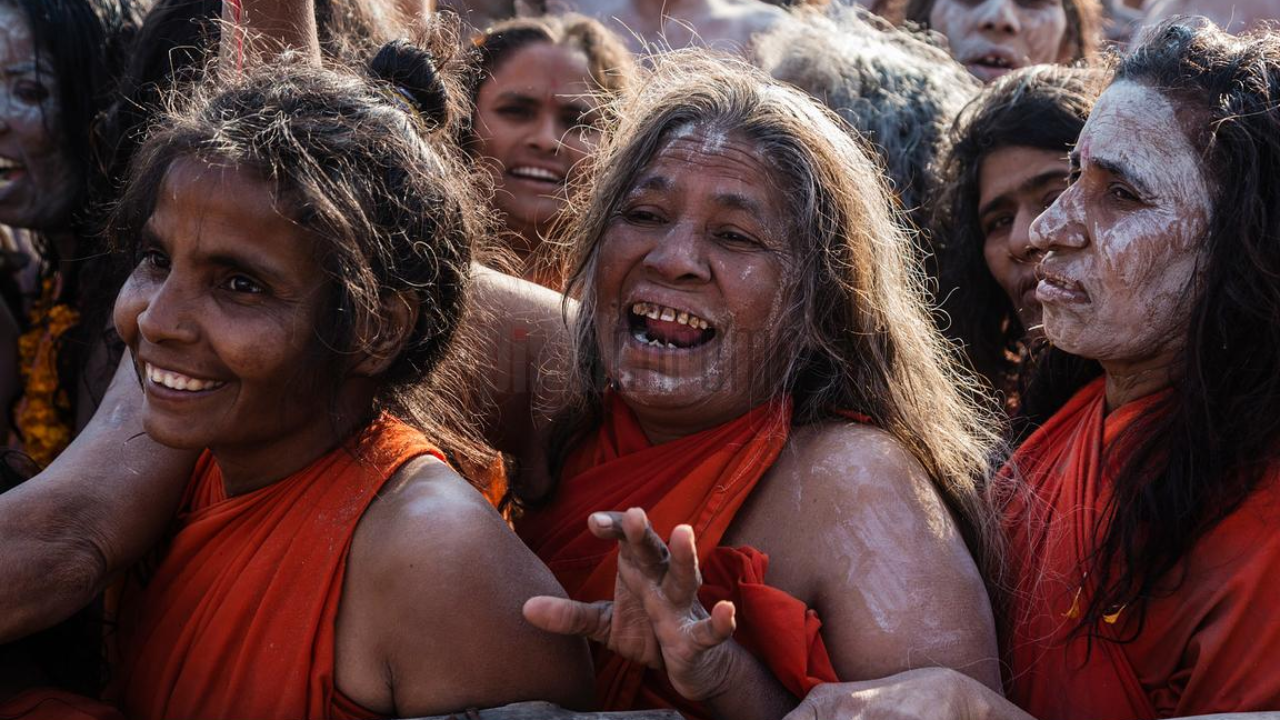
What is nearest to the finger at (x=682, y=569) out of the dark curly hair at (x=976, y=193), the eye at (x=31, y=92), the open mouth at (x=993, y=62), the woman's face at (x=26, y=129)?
the dark curly hair at (x=976, y=193)

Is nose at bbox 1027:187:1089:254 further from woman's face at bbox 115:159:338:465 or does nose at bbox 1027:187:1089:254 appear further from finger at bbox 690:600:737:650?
woman's face at bbox 115:159:338:465

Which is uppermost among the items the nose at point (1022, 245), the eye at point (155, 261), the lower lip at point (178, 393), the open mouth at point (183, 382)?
the eye at point (155, 261)

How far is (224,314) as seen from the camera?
97.8 inches

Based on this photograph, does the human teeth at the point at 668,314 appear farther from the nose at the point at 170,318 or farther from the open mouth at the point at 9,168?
the open mouth at the point at 9,168

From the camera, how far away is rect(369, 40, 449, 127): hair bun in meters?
2.93

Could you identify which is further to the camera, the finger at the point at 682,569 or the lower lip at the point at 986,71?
the lower lip at the point at 986,71

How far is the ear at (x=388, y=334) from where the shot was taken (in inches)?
102

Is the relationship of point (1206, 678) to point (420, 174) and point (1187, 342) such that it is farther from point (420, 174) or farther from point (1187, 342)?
point (420, 174)

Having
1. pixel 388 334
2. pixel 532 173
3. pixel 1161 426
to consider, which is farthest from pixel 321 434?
pixel 532 173

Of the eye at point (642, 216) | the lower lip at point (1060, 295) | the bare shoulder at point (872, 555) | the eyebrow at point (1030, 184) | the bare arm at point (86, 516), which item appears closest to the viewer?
the bare shoulder at point (872, 555)

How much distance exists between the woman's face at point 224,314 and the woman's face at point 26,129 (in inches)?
66.0

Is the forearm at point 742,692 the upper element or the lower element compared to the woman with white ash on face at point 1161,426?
lower

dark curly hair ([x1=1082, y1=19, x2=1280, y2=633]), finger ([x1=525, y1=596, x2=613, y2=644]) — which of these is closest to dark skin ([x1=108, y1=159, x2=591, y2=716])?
finger ([x1=525, y1=596, x2=613, y2=644])

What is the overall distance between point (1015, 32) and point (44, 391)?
3.75 metres
